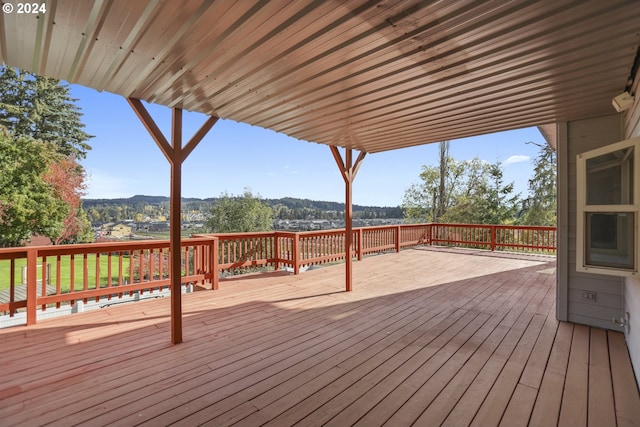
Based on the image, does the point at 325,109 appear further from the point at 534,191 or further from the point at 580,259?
the point at 534,191

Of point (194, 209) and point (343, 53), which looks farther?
point (194, 209)

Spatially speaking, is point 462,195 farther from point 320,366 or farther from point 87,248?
point 87,248

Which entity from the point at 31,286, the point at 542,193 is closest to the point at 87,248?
the point at 31,286

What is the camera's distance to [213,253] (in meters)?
5.14

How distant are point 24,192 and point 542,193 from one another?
2490 cm

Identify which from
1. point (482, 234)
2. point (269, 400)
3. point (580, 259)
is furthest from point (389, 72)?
point (482, 234)

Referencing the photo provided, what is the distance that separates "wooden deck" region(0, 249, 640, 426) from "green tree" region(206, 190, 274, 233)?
503 inches

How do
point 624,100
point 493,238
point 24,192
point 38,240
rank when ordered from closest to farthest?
1. point 624,100
2. point 493,238
3. point 24,192
4. point 38,240

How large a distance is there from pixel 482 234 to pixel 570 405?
29.0 ft

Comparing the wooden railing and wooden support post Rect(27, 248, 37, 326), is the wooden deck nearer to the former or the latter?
wooden support post Rect(27, 248, 37, 326)

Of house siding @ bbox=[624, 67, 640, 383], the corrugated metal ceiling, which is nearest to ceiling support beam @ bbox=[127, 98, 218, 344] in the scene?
the corrugated metal ceiling

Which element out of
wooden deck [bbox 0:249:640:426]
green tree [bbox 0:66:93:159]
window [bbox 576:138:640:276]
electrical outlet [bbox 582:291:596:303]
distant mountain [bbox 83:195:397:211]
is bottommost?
wooden deck [bbox 0:249:640:426]

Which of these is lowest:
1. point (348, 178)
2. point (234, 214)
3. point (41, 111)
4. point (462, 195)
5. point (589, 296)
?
point (589, 296)

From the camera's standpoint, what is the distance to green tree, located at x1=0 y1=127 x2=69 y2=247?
11430 millimetres
